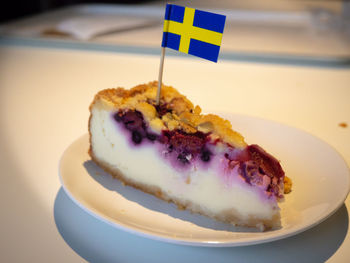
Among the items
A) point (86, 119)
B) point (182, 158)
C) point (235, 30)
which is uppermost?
point (235, 30)

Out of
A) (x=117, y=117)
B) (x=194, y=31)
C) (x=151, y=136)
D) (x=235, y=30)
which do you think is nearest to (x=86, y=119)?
(x=117, y=117)

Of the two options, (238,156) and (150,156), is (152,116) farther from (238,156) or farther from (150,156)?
(238,156)

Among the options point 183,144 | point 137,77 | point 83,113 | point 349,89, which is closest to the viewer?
point 183,144

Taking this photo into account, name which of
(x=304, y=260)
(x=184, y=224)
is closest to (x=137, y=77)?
(x=184, y=224)

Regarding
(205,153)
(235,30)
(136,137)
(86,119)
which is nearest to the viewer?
(205,153)

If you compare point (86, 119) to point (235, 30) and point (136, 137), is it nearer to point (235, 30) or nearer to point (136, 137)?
point (136, 137)

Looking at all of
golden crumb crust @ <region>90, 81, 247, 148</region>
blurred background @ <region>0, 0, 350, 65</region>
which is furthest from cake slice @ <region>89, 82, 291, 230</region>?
blurred background @ <region>0, 0, 350, 65</region>

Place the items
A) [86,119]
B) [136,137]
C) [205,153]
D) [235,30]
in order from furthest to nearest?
[235,30] → [86,119] → [136,137] → [205,153]

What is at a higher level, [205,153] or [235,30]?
[235,30]
